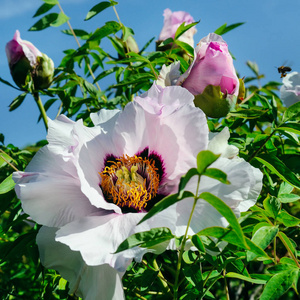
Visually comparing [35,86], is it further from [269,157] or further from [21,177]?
[269,157]

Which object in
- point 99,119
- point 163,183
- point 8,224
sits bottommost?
point 8,224

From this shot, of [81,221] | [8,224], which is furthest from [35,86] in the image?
[81,221]

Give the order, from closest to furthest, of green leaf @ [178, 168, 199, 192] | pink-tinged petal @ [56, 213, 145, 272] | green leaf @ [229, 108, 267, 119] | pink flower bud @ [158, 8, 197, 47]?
green leaf @ [178, 168, 199, 192]
pink-tinged petal @ [56, 213, 145, 272]
green leaf @ [229, 108, 267, 119]
pink flower bud @ [158, 8, 197, 47]

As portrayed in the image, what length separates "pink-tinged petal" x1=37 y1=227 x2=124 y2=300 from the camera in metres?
0.71

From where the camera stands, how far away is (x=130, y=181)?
849mm

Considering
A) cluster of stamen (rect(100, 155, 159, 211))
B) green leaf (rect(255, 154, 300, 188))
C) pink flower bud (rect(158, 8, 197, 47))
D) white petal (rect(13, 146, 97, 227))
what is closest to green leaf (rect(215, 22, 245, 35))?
pink flower bud (rect(158, 8, 197, 47))

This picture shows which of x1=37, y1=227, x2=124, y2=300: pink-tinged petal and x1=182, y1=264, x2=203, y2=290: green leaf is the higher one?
x1=37, y1=227, x2=124, y2=300: pink-tinged petal

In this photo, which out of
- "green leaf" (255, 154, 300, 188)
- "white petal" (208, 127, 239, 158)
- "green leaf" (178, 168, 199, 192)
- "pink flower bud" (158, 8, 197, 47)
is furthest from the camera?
"pink flower bud" (158, 8, 197, 47)

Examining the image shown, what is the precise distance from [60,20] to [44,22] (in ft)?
0.20

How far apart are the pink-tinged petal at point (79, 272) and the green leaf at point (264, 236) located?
0.23 m

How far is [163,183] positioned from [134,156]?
0.26 feet

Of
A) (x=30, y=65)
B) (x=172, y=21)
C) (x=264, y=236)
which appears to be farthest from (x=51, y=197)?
(x=172, y=21)

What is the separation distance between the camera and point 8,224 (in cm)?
101

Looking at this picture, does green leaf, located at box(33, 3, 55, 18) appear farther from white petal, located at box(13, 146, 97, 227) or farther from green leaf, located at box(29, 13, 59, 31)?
white petal, located at box(13, 146, 97, 227)
